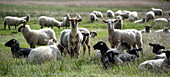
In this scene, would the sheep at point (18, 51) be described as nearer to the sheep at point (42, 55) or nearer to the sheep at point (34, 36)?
the sheep at point (42, 55)

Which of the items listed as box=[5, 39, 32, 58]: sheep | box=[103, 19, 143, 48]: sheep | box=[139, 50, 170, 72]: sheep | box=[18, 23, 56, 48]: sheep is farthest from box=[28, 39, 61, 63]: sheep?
box=[18, 23, 56, 48]: sheep

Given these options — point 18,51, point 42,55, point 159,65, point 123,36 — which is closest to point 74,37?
point 42,55

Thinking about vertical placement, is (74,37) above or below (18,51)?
above

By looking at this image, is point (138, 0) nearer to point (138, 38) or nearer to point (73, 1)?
point (73, 1)

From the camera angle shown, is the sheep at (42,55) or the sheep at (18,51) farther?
the sheep at (18,51)

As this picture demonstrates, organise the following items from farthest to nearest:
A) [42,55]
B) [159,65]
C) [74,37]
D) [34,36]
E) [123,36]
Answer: [34,36] < [123,36] < [74,37] < [42,55] < [159,65]

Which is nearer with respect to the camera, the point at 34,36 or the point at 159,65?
the point at 159,65

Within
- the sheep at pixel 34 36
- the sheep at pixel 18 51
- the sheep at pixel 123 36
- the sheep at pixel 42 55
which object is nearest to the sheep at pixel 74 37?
the sheep at pixel 42 55

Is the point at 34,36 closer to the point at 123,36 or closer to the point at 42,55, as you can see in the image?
the point at 42,55

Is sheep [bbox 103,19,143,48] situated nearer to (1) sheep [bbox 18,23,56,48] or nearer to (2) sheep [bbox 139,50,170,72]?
(1) sheep [bbox 18,23,56,48]

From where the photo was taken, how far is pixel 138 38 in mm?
11242

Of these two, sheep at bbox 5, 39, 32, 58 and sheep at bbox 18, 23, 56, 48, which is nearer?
sheep at bbox 5, 39, 32, 58

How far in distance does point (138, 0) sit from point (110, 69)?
53559 mm

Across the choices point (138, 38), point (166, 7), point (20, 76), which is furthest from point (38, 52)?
point (166, 7)
